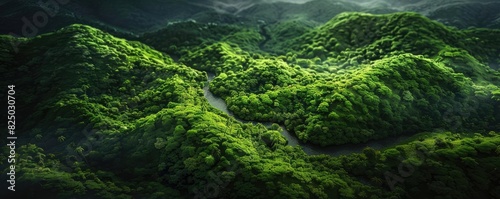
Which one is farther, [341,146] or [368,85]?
[368,85]

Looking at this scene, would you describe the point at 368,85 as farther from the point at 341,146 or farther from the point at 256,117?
the point at 256,117

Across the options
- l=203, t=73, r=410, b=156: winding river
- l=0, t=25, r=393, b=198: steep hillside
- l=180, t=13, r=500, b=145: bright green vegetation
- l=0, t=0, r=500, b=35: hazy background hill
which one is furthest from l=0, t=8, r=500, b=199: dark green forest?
l=0, t=0, r=500, b=35: hazy background hill

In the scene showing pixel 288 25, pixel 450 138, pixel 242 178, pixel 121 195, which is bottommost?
pixel 121 195

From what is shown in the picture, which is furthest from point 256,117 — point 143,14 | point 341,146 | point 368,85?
point 143,14

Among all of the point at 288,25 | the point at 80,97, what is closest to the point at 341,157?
the point at 80,97

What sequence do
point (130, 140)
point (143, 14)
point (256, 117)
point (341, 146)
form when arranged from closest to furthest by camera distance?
1. point (130, 140)
2. point (341, 146)
3. point (256, 117)
4. point (143, 14)

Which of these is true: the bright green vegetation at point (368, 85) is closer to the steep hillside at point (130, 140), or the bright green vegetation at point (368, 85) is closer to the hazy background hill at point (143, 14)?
the steep hillside at point (130, 140)

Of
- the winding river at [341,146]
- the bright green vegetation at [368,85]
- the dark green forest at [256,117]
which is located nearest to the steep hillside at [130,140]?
the dark green forest at [256,117]

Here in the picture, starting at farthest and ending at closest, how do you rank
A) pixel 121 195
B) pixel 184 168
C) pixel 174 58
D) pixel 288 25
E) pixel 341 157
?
pixel 288 25 < pixel 174 58 < pixel 341 157 < pixel 184 168 < pixel 121 195

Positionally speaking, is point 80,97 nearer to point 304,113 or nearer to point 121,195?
point 121,195
